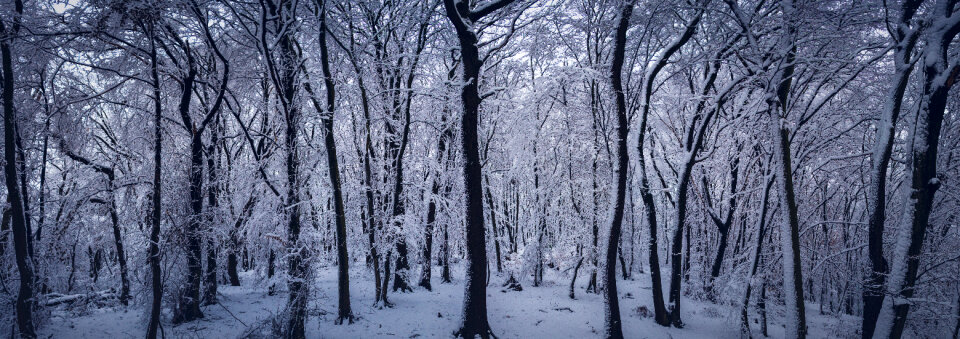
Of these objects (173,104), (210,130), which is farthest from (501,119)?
(173,104)

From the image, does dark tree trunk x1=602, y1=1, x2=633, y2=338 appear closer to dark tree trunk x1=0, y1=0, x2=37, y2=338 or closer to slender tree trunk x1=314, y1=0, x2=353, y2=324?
slender tree trunk x1=314, y1=0, x2=353, y2=324

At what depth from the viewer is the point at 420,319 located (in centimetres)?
933

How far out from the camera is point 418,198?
11867 millimetres

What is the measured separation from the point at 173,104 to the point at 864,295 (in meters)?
17.0

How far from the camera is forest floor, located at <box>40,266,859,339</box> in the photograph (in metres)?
8.19

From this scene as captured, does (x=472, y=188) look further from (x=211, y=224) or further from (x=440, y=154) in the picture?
(x=440, y=154)

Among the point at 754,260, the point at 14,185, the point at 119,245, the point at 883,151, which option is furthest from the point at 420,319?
the point at 883,151

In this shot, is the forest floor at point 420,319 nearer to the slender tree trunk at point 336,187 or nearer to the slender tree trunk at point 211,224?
the slender tree trunk at point 211,224

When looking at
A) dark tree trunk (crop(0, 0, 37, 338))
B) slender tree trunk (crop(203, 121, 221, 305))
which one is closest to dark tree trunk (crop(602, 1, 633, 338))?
slender tree trunk (crop(203, 121, 221, 305))

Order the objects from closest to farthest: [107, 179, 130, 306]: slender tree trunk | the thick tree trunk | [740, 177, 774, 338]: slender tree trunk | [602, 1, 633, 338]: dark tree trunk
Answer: the thick tree trunk, [602, 1, 633, 338]: dark tree trunk, [740, 177, 774, 338]: slender tree trunk, [107, 179, 130, 306]: slender tree trunk

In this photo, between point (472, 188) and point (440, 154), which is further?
A: point (440, 154)

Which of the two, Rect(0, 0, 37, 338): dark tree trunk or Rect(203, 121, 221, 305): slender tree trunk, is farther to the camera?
Rect(203, 121, 221, 305): slender tree trunk

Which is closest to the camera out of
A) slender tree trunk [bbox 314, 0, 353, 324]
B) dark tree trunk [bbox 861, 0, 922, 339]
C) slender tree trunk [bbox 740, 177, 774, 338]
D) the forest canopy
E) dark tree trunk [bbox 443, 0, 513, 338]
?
dark tree trunk [bbox 861, 0, 922, 339]

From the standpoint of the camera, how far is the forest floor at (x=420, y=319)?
26.9 feet
